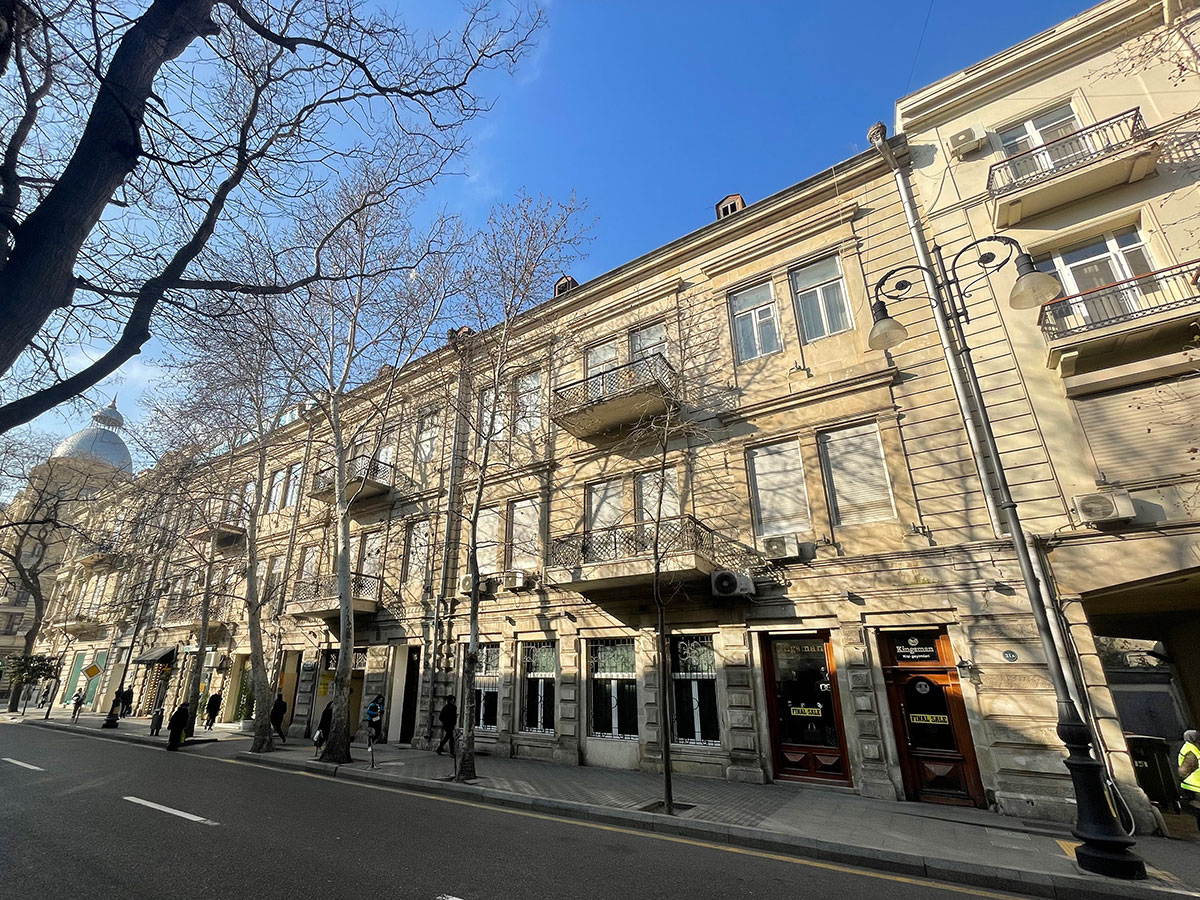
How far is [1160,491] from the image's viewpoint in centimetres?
875

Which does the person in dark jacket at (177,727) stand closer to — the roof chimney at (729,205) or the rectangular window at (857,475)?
the rectangular window at (857,475)

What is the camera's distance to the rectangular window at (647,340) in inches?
608

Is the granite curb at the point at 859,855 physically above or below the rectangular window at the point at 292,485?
below

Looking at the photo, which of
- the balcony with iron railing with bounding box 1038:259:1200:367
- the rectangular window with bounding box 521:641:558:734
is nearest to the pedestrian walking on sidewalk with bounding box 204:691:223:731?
the rectangular window with bounding box 521:641:558:734

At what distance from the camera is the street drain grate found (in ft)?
27.7

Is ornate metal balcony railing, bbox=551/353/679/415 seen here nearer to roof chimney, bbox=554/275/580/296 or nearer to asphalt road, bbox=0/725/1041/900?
roof chimney, bbox=554/275/580/296

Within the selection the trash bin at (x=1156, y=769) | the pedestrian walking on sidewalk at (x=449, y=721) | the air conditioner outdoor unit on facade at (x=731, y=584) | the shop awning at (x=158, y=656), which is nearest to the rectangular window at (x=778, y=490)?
the air conditioner outdoor unit on facade at (x=731, y=584)

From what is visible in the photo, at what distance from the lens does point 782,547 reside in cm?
1146

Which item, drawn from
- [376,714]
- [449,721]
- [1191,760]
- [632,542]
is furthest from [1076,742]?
[376,714]

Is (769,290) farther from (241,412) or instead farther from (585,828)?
(241,412)

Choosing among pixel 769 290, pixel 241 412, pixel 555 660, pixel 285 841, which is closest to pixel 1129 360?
pixel 769 290

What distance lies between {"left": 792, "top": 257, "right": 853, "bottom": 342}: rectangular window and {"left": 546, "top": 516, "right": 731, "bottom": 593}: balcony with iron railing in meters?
5.48

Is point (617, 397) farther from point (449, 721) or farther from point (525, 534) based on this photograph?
point (449, 721)

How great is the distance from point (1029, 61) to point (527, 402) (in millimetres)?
15142
